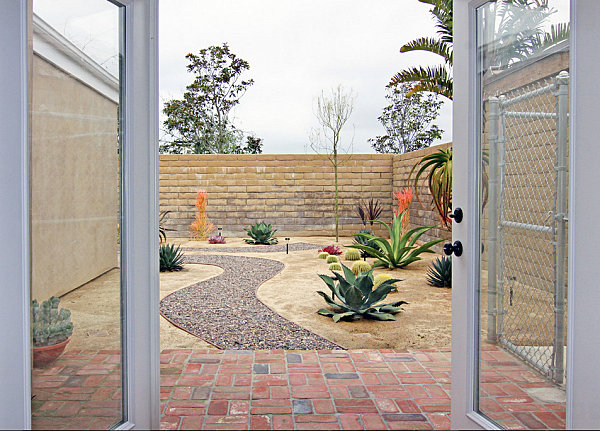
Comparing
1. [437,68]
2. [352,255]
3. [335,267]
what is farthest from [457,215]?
[352,255]

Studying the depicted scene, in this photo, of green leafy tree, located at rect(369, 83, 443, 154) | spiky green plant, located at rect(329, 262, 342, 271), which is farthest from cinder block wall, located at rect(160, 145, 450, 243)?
green leafy tree, located at rect(369, 83, 443, 154)

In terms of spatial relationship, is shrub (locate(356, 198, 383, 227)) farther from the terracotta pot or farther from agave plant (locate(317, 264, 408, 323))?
the terracotta pot

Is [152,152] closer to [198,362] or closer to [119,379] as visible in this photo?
[119,379]

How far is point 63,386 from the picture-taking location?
6.04ft

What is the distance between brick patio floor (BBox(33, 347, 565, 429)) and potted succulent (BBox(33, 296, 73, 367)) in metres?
0.05

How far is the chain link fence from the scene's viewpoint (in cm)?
188

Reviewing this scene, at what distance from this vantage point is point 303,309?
528 centimetres

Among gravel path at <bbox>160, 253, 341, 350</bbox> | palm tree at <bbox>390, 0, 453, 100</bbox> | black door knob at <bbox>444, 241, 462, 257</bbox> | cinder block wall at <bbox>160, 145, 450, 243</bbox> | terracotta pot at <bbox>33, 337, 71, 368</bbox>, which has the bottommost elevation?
gravel path at <bbox>160, 253, 341, 350</bbox>

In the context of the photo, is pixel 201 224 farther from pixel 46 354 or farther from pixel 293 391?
pixel 46 354

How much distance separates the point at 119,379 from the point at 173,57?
1725 cm

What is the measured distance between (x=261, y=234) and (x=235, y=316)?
621 cm

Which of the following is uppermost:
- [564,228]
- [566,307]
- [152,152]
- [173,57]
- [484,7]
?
[173,57]

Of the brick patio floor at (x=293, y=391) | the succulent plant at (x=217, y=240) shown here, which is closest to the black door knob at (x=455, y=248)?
the brick patio floor at (x=293, y=391)

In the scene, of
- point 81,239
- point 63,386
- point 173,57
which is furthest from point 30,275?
point 173,57
